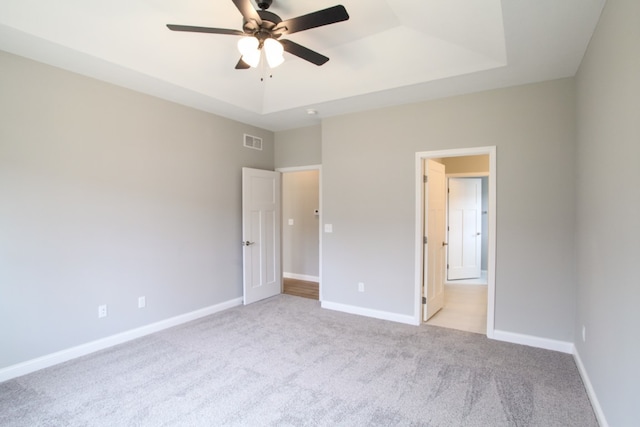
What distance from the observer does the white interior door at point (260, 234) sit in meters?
4.65

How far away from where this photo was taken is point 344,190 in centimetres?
436

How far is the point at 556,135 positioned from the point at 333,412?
322 cm

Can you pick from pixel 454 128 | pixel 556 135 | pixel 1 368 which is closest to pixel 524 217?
pixel 556 135

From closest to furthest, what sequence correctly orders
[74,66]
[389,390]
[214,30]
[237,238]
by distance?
A: [214,30]
[389,390]
[74,66]
[237,238]

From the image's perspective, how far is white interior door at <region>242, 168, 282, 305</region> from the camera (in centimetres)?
465

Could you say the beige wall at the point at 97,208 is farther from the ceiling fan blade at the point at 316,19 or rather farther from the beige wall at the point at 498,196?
the ceiling fan blade at the point at 316,19

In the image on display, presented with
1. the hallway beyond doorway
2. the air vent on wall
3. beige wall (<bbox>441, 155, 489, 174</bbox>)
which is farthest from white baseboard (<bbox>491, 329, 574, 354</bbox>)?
the air vent on wall

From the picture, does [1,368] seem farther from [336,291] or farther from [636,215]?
[636,215]

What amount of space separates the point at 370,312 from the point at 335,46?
3.20 m

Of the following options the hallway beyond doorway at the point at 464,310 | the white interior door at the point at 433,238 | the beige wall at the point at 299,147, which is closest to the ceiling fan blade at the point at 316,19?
the white interior door at the point at 433,238

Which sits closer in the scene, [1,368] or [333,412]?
[333,412]

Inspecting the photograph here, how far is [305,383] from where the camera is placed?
2547mm

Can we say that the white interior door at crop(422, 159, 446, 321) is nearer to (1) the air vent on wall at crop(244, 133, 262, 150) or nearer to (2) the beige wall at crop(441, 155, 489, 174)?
(2) the beige wall at crop(441, 155, 489, 174)

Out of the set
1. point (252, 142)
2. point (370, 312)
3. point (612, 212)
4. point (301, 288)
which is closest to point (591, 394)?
point (612, 212)
